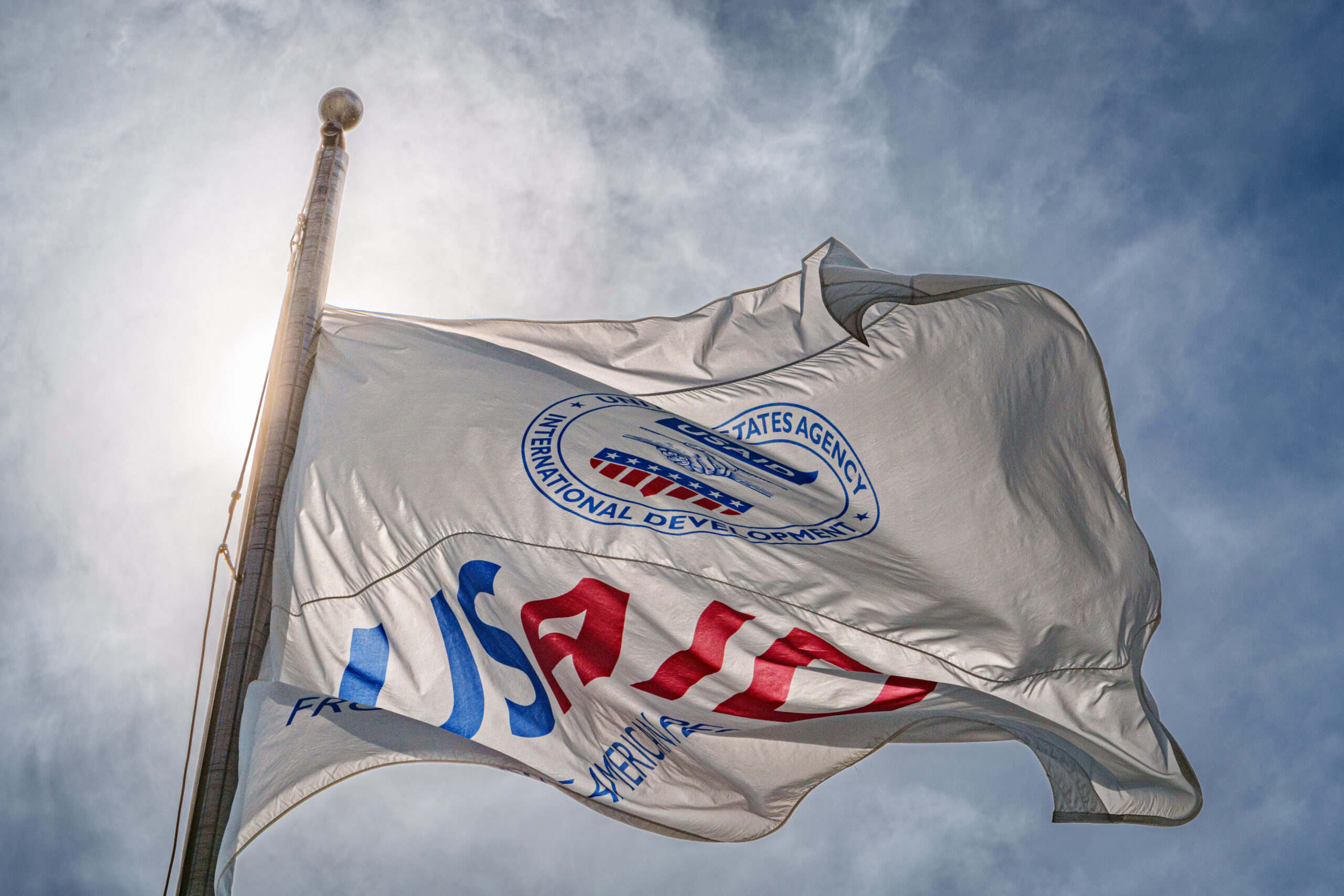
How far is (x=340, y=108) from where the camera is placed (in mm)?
Result: 9000

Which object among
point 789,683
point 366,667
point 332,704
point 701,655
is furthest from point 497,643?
point 789,683

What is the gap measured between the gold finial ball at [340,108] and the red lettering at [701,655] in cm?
494

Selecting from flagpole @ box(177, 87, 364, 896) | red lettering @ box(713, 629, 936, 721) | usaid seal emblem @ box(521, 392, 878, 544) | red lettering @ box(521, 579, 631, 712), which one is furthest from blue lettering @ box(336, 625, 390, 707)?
red lettering @ box(713, 629, 936, 721)

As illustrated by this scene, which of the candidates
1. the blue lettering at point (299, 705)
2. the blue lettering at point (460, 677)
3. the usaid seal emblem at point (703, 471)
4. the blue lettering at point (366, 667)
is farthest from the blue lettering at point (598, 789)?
the blue lettering at point (299, 705)

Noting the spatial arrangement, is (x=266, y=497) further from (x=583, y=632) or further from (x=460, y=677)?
(x=583, y=632)

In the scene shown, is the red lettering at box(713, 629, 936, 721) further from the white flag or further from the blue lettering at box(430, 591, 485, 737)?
the blue lettering at box(430, 591, 485, 737)

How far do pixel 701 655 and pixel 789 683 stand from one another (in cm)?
64

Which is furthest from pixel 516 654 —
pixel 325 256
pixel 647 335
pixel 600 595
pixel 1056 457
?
pixel 1056 457

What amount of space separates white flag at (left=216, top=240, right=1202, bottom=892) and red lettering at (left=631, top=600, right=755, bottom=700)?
0.07ft

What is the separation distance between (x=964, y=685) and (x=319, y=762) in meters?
4.01

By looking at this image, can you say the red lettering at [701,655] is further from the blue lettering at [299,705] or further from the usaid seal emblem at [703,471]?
the blue lettering at [299,705]

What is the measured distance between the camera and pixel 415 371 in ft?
24.6

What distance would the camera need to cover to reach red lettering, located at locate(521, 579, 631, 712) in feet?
23.3

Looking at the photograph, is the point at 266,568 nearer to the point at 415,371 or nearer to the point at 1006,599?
the point at 415,371
